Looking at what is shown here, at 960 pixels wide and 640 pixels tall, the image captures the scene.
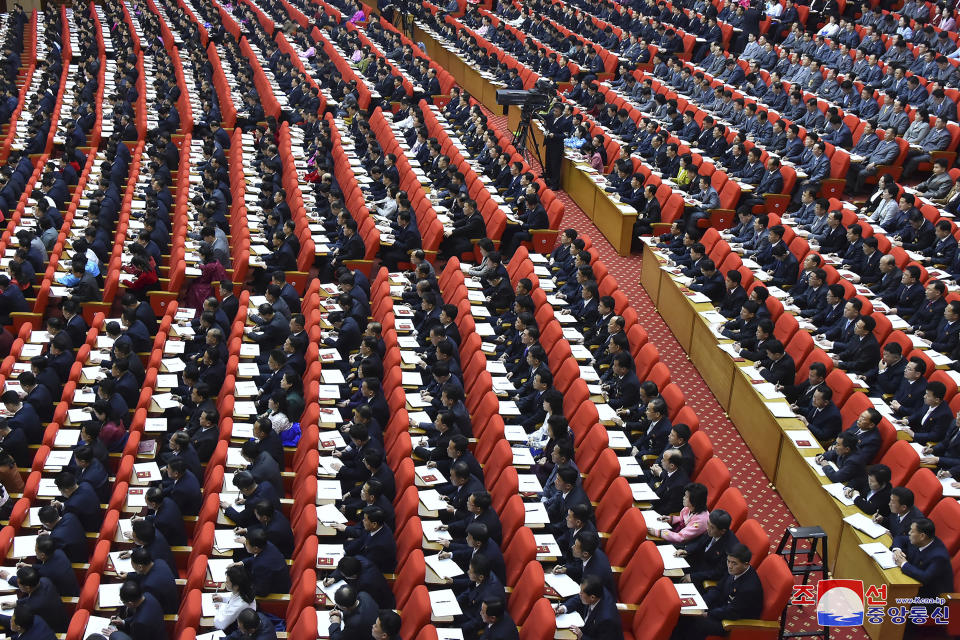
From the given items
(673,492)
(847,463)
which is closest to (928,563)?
(847,463)

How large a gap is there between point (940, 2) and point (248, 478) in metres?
17.4

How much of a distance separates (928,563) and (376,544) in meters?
3.53

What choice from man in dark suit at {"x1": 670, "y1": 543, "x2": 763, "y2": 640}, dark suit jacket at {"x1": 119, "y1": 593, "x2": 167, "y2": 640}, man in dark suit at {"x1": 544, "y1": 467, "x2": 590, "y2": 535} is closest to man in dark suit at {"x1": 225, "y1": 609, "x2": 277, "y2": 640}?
dark suit jacket at {"x1": 119, "y1": 593, "x2": 167, "y2": 640}

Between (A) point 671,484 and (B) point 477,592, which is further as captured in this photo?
(A) point 671,484

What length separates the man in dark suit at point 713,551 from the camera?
20.5 feet

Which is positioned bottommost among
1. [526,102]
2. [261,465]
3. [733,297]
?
[261,465]

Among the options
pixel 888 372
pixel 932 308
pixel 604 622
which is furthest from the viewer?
pixel 932 308

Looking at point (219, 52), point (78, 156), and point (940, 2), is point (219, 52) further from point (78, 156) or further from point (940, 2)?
point (940, 2)

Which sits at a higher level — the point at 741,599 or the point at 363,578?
the point at 741,599

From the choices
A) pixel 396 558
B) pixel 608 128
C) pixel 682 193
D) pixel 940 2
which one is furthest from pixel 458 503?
pixel 940 2

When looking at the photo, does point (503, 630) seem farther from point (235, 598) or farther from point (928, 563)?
point (928, 563)

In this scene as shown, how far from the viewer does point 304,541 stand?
6.44 metres

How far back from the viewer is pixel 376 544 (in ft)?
21.2

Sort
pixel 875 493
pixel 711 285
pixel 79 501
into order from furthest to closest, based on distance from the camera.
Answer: pixel 711 285 < pixel 79 501 < pixel 875 493
